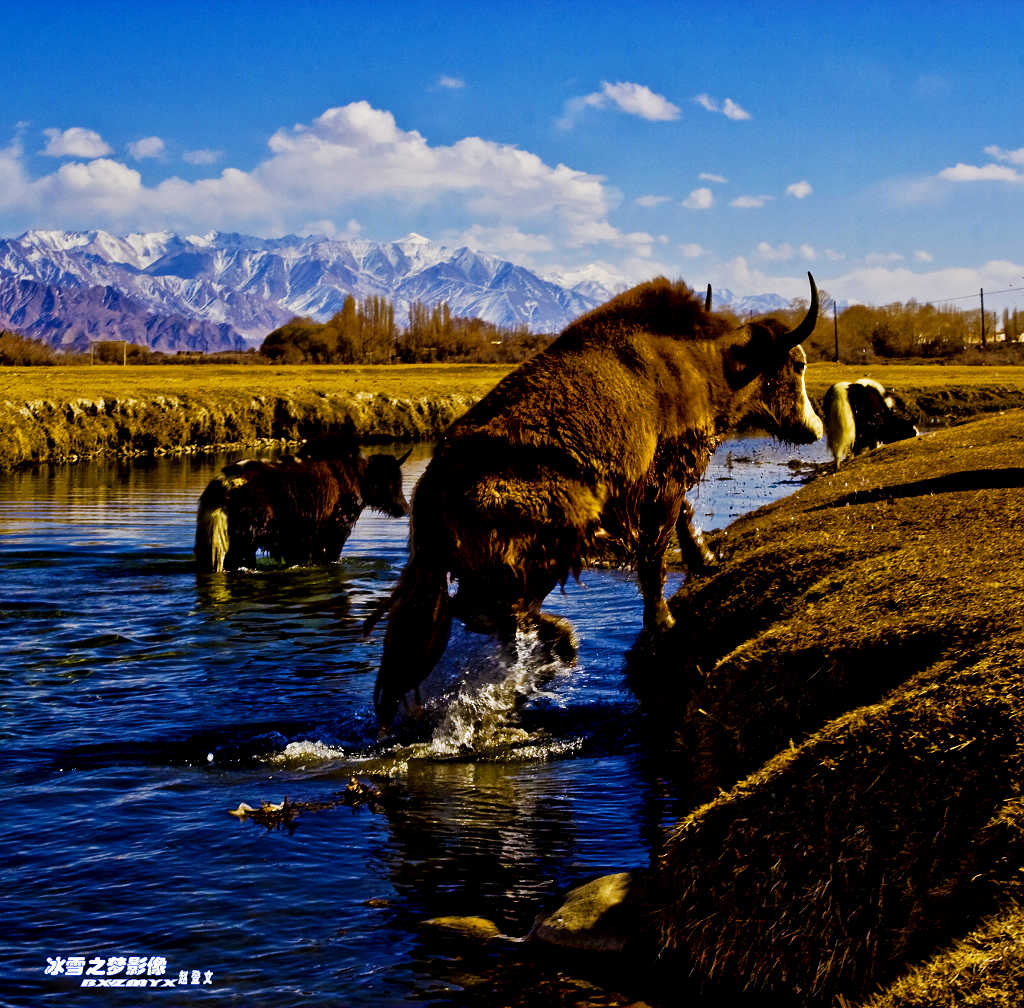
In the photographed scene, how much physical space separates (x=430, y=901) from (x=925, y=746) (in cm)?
238

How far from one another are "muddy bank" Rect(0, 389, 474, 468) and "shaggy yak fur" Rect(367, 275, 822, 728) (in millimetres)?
21066

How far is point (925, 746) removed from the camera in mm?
3965

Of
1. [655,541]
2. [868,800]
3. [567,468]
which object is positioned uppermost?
[567,468]

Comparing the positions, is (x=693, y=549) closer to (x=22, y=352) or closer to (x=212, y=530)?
(x=212, y=530)

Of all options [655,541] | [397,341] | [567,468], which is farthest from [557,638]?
[397,341]

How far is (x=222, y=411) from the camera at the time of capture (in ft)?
117

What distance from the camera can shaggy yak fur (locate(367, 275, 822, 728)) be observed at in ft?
22.2

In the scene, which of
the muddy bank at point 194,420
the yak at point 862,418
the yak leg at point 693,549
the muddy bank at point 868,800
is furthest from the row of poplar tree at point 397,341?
the muddy bank at point 868,800

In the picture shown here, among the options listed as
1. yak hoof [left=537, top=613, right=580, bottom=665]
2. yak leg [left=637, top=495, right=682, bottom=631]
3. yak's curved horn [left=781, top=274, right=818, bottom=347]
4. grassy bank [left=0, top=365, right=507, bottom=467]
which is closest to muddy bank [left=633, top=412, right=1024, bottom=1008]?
yak leg [left=637, top=495, right=682, bottom=631]

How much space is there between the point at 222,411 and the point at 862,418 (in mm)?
20995

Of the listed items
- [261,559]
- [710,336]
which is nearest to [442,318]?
[261,559]

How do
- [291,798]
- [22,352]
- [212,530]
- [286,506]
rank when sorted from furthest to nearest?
1. [22,352]
2. [286,506]
3. [212,530]
4. [291,798]

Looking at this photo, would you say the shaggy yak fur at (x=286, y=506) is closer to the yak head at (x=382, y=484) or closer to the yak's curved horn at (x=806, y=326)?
the yak head at (x=382, y=484)

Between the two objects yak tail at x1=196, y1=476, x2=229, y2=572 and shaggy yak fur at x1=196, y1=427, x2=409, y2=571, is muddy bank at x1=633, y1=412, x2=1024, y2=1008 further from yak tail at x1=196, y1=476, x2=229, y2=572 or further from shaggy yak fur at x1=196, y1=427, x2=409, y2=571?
yak tail at x1=196, y1=476, x2=229, y2=572
